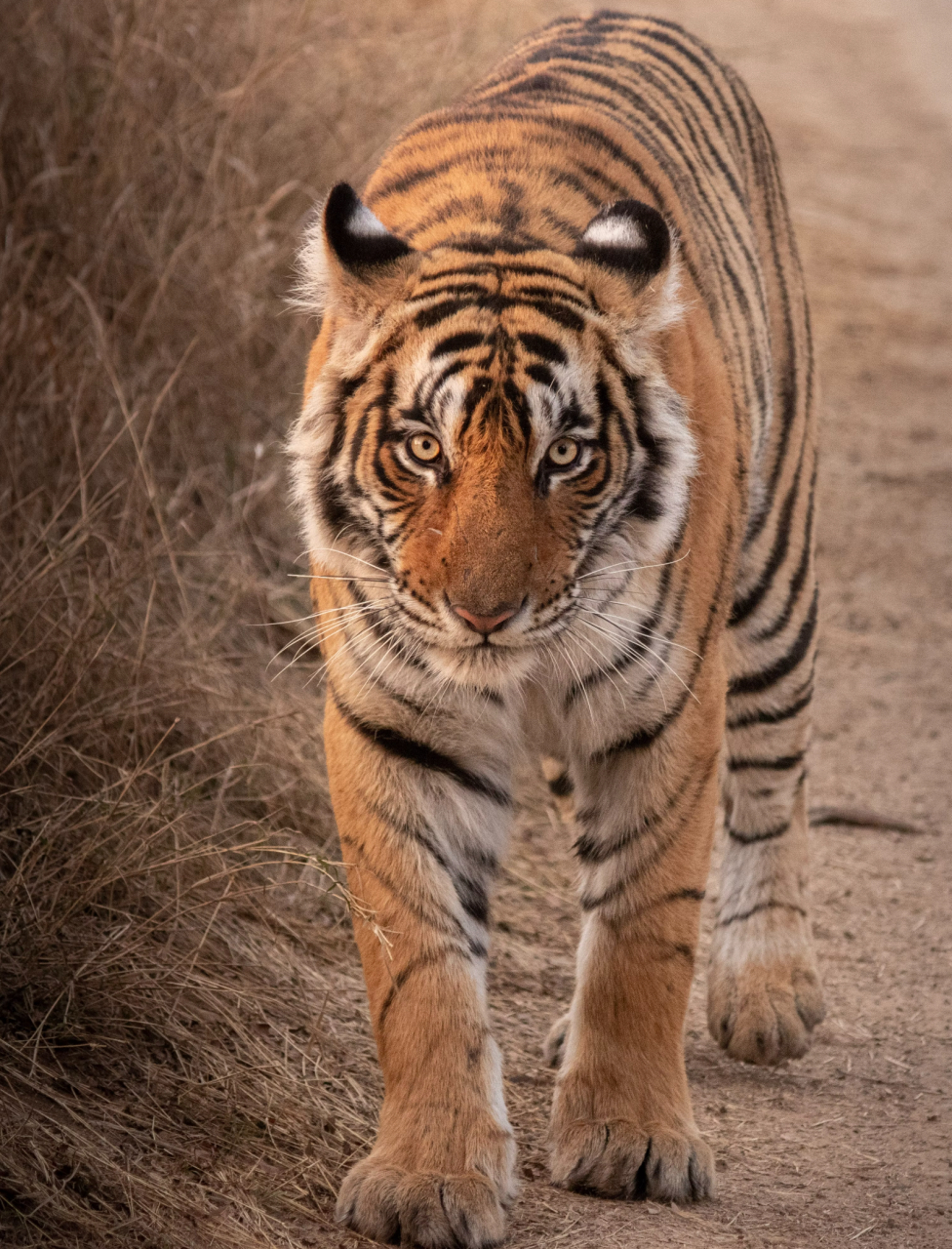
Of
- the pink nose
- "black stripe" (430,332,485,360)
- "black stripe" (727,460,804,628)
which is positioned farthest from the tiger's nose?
"black stripe" (727,460,804,628)

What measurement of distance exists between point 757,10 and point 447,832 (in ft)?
49.7

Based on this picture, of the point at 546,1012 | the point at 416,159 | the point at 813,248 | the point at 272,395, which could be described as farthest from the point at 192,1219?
the point at 813,248

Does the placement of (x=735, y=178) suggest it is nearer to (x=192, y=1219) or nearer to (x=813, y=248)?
(x=192, y=1219)

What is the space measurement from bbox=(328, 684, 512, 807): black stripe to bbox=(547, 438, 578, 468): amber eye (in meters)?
0.49

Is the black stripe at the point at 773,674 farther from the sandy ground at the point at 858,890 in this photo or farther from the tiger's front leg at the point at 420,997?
the tiger's front leg at the point at 420,997

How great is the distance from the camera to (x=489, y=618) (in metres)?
2.19

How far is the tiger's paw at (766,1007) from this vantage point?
311 cm

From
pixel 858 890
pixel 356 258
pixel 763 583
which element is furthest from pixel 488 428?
pixel 858 890

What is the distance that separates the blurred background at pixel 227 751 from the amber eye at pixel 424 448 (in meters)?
0.65

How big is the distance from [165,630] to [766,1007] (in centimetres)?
157

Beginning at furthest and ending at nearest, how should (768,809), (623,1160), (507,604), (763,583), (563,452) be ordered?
(768,809), (763,583), (623,1160), (563,452), (507,604)

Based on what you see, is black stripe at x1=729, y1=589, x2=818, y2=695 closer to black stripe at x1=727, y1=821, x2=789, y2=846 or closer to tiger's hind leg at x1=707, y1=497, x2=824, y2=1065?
tiger's hind leg at x1=707, y1=497, x2=824, y2=1065

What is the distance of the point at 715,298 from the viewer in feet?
9.72

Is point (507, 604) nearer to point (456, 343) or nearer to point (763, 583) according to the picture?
point (456, 343)
